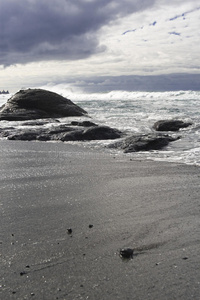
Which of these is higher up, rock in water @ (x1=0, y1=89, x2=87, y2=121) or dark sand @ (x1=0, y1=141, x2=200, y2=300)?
rock in water @ (x1=0, y1=89, x2=87, y2=121)

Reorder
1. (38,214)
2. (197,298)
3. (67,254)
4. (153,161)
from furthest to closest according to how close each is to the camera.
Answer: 1. (153,161)
2. (38,214)
3. (67,254)
4. (197,298)

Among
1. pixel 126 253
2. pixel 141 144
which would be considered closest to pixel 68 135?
pixel 141 144

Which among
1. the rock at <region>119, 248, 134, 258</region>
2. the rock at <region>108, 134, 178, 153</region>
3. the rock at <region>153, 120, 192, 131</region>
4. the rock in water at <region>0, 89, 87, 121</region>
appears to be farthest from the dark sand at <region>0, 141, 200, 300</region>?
the rock in water at <region>0, 89, 87, 121</region>

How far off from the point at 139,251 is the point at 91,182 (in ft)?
7.04

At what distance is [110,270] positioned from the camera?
226cm

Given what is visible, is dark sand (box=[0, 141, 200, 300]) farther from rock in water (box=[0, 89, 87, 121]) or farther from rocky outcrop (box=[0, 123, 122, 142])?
Answer: rock in water (box=[0, 89, 87, 121])

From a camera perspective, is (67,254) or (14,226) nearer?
(67,254)

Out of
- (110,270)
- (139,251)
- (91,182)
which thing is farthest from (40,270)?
(91,182)

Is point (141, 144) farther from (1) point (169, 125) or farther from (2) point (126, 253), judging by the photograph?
(2) point (126, 253)

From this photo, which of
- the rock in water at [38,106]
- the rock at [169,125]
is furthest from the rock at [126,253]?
the rock in water at [38,106]

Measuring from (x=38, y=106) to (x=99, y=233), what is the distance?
13.0 m

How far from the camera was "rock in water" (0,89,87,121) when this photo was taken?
47.1 ft

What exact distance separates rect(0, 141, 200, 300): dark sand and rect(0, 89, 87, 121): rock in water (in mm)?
9399

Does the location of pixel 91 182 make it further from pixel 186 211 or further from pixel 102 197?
pixel 186 211
